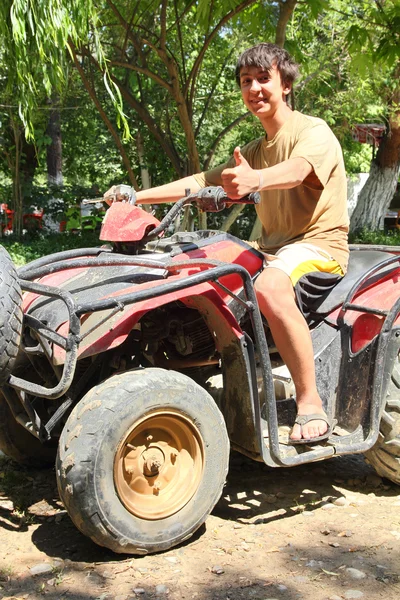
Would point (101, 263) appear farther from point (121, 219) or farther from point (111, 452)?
point (111, 452)

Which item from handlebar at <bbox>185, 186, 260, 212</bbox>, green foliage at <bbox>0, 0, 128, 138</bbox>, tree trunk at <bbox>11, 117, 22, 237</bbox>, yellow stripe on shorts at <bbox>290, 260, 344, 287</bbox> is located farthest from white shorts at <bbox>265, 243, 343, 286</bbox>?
tree trunk at <bbox>11, 117, 22, 237</bbox>

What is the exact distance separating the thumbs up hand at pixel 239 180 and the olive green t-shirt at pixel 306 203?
1.77 feet

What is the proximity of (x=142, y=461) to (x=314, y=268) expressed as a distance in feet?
4.34

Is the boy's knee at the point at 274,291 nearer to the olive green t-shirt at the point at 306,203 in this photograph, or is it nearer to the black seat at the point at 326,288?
the black seat at the point at 326,288

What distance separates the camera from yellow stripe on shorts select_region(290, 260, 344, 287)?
3701mm

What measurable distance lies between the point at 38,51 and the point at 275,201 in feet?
8.08

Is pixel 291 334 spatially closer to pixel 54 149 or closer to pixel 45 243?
pixel 45 243

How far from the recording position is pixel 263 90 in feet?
12.8

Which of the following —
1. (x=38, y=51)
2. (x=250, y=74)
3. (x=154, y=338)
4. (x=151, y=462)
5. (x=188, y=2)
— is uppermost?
(x=188, y=2)

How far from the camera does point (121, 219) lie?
365 centimetres

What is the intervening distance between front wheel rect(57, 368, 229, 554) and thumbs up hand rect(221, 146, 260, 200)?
868 millimetres

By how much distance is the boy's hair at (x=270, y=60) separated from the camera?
3.84 m

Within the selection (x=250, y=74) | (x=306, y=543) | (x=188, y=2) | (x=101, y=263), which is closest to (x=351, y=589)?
(x=306, y=543)

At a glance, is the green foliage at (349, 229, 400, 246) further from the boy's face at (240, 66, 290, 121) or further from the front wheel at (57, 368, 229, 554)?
the front wheel at (57, 368, 229, 554)
